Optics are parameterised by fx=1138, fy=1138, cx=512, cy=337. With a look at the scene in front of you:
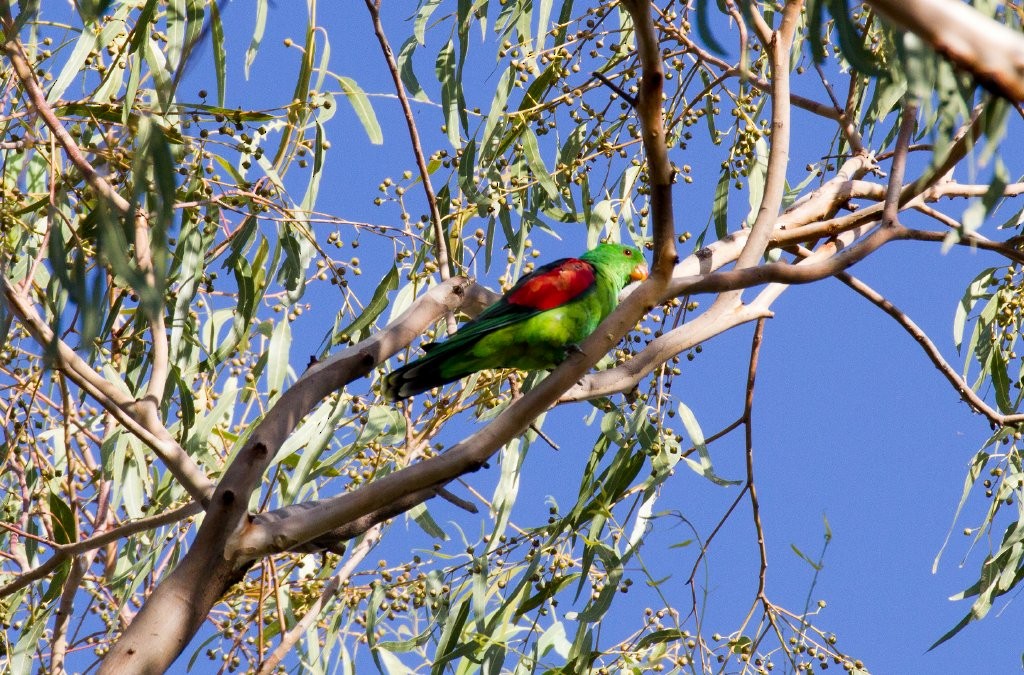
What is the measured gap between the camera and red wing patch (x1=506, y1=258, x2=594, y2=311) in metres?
3.05

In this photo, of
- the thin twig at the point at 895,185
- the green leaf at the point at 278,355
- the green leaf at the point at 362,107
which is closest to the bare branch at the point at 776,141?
the thin twig at the point at 895,185

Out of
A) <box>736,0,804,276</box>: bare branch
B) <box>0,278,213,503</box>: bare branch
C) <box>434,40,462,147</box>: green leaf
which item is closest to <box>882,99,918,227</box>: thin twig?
<box>736,0,804,276</box>: bare branch

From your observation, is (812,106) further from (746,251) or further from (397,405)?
(397,405)

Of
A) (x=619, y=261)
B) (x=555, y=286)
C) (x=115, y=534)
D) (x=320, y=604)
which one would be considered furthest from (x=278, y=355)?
(x=619, y=261)

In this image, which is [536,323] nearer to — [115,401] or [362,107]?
[362,107]

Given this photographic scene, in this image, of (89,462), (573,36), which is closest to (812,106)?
(573,36)

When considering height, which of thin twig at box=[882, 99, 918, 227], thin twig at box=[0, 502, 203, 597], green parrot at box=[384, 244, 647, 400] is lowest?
thin twig at box=[0, 502, 203, 597]

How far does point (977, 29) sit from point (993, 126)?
0.17 meters

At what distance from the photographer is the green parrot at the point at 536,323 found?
2.83m

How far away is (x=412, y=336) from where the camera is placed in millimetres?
2564

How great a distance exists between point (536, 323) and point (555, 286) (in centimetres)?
22

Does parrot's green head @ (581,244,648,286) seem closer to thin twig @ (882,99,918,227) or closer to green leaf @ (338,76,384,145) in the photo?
green leaf @ (338,76,384,145)

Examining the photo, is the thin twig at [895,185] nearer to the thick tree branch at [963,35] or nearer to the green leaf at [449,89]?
the thick tree branch at [963,35]

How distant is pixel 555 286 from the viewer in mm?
3168
